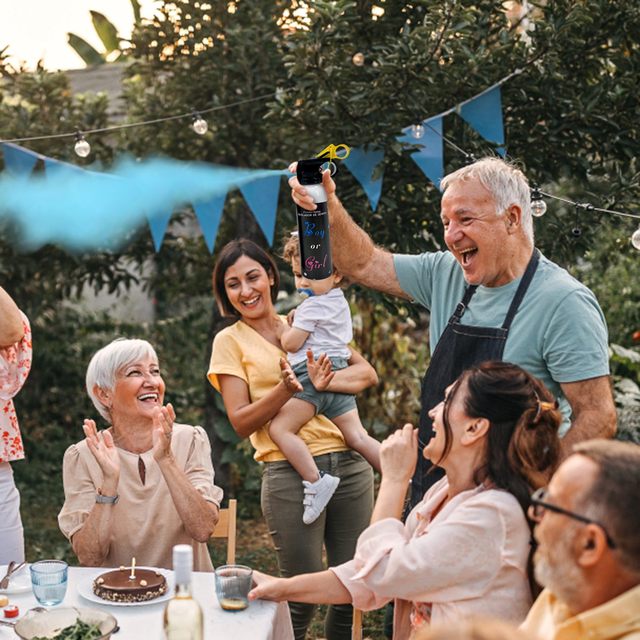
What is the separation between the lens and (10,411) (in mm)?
3254

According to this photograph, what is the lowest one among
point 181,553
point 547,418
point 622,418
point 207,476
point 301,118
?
point 622,418

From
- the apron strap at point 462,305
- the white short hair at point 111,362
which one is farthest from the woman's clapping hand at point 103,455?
the apron strap at point 462,305

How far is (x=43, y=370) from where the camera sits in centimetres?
733

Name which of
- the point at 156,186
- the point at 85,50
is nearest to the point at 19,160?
the point at 156,186

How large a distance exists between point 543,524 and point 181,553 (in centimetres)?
73

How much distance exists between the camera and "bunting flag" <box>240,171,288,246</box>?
14.0 feet

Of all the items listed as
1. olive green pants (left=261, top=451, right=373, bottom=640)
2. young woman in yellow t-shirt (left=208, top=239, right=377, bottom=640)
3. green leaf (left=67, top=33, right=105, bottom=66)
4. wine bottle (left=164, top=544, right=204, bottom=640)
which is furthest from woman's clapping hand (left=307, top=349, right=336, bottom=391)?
green leaf (left=67, top=33, right=105, bottom=66)

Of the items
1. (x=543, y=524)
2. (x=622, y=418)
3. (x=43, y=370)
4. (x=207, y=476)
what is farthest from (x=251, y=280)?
(x=43, y=370)

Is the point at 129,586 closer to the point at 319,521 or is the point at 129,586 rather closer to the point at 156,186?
the point at 319,521

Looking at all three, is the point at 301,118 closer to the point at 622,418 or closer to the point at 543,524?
the point at 622,418

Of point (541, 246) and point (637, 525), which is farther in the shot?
point (541, 246)

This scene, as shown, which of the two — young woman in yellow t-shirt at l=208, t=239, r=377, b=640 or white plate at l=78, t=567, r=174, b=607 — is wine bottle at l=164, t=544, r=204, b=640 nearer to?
white plate at l=78, t=567, r=174, b=607

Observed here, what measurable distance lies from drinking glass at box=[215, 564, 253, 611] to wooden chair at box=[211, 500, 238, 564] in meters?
0.65

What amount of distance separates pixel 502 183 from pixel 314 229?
24.5 inches
